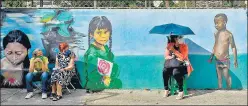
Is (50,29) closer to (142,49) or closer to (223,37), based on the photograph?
(142,49)

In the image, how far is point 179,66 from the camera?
725 cm

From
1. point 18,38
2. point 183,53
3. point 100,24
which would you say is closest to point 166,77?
point 183,53

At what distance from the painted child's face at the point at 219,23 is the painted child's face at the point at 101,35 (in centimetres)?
214

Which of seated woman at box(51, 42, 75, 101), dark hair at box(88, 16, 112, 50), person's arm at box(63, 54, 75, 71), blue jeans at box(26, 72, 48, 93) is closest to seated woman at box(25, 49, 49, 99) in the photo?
blue jeans at box(26, 72, 48, 93)

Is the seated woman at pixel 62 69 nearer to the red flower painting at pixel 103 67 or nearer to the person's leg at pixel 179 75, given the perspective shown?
the red flower painting at pixel 103 67

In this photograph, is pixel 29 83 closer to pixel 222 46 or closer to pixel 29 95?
pixel 29 95

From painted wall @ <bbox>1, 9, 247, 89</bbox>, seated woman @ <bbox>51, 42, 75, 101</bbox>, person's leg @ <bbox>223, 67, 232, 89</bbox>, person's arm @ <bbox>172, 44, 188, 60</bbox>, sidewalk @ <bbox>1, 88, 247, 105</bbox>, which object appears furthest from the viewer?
person's leg @ <bbox>223, 67, 232, 89</bbox>

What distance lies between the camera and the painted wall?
7.84m

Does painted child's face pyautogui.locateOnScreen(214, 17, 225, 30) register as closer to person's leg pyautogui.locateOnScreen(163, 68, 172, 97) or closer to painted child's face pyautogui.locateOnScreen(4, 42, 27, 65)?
person's leg pyautogui.locateOnScreen(163, 68, 172, 97)

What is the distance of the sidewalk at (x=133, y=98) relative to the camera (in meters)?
6.90

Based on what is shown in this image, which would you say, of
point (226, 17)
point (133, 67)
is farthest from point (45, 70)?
point (226, 17)

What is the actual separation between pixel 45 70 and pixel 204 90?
3.13 meters

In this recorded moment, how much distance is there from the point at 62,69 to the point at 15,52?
134 centimetres

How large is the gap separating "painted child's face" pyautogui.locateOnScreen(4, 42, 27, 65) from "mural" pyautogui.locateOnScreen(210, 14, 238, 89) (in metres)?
3.76
